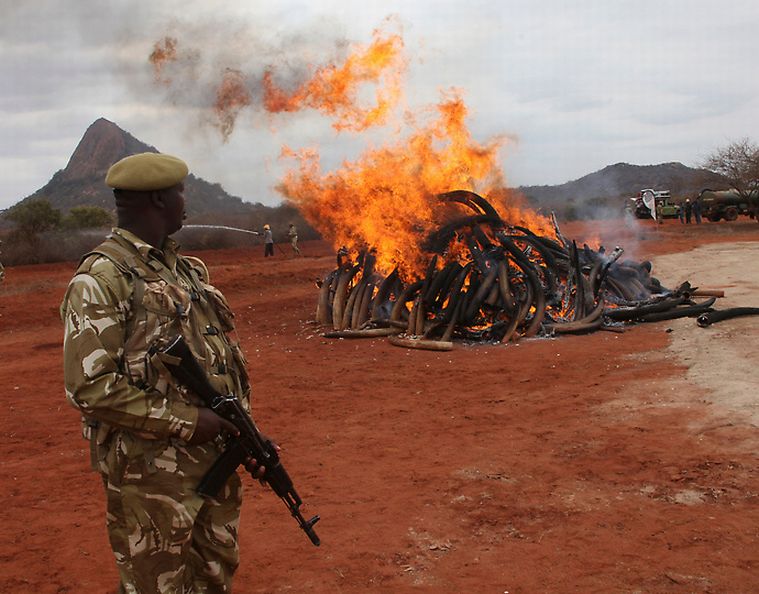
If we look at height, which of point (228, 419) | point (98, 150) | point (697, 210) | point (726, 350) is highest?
point (98, 150)

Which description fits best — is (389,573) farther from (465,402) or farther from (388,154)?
(388,154)

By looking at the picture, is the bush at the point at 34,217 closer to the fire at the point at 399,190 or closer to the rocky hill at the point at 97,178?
the fire at the point at 399,190

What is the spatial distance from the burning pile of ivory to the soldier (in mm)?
7718

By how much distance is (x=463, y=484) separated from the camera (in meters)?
5.09

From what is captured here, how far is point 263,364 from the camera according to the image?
1013cm

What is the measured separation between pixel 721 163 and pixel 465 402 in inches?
1221

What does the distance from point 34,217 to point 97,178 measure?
47493 millimetres

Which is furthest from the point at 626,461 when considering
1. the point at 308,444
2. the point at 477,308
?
the point at 477,308

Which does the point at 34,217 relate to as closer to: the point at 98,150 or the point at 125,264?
the point at 125,264

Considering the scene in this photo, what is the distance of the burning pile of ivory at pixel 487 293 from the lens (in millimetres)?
10828

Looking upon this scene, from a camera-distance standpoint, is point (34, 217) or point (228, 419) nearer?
point (228, 419)

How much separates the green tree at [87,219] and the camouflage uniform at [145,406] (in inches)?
1277

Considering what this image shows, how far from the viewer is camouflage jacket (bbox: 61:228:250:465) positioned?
2.28 m

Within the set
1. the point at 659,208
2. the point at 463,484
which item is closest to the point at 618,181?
the point at 659,208
